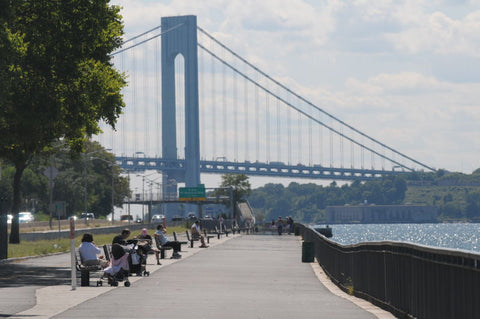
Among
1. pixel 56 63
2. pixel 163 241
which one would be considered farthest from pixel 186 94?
pixel 56 63

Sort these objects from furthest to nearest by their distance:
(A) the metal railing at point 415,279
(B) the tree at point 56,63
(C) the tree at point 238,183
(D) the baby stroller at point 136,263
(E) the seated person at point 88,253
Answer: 1. (C) the tree at point 238,183
2. (B) the tree at point 56,63
3. (D) the baby stroller at point 136,263
4. (E) the seated person at point 88,253
5. (A) the metal railing at point 415,279

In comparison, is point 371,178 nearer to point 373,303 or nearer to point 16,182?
point 16,182

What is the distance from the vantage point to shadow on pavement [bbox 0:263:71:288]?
26.4 meters

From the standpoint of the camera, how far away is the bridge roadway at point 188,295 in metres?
17.4

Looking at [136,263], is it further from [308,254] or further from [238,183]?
[238,183]

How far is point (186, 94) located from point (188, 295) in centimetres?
12849

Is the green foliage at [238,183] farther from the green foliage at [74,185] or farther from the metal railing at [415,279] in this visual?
the metal railing at [415,279]

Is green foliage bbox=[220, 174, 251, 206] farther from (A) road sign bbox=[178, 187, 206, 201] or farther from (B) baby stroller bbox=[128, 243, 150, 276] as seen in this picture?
(B) baby stroller bbox=[128, 243, 150, 276]

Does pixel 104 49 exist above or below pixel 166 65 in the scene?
below

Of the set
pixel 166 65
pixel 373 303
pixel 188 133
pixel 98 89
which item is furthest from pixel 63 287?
pixel 166 65

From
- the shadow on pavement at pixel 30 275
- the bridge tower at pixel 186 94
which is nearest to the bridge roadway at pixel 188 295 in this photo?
the shadow on pavement at pixel 30 275

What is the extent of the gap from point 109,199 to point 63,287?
12791cm

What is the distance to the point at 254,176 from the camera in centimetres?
17750

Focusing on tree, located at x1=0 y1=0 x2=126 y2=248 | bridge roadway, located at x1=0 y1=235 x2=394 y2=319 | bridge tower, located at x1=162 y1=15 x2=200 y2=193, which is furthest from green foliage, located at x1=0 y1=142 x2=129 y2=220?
bridge roadway, located at x1=0 y1=235 x2=394 y2=319
